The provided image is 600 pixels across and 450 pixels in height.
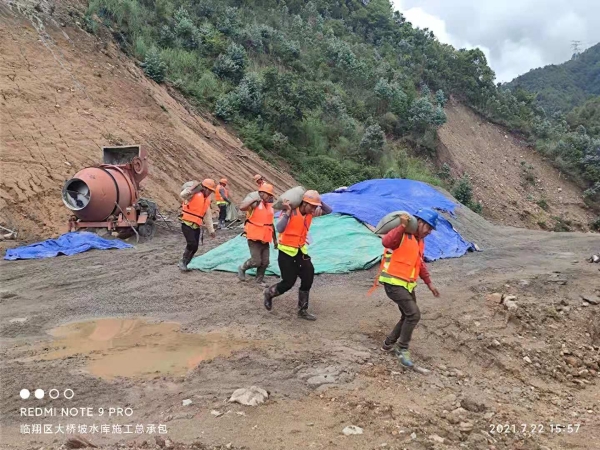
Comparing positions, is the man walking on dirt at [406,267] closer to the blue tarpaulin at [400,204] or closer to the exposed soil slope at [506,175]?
the blue tarpaulin at [400,204]

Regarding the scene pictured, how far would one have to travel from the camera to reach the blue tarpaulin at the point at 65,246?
10.0 meters

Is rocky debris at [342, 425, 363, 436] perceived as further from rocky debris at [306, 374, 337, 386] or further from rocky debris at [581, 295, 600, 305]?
rocky debris at [581, 295, 600, 305]

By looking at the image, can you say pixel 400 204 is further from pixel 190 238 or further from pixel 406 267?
pixel 406 267

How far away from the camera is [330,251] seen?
31.3 feet

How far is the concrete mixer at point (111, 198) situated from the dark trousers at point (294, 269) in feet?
20.1

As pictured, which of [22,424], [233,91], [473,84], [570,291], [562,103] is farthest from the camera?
[562,103]

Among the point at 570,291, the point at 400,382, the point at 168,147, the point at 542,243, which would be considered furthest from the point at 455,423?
the point at 168,147

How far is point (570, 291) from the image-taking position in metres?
7.84

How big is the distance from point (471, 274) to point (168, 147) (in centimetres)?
1079

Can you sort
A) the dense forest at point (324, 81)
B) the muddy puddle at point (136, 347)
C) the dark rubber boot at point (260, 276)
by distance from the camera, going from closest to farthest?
the muddy puddle at point (136, 347) → the dark rubber boot at point (260, 276) → the dense forest at point (324, 81)

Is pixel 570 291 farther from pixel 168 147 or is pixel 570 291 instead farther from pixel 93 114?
pixel 93 114

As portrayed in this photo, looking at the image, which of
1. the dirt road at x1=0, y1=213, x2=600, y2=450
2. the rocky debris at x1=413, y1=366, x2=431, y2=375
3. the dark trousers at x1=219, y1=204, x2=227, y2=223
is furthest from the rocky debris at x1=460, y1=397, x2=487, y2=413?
the dark trousers at x1=219, y1=204, x2=227, y2=223

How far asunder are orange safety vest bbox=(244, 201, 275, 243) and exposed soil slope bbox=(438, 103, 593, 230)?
20.9m

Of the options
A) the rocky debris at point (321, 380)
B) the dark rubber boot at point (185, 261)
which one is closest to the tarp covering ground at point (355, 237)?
the dark rubber boot at point (185, 261)
